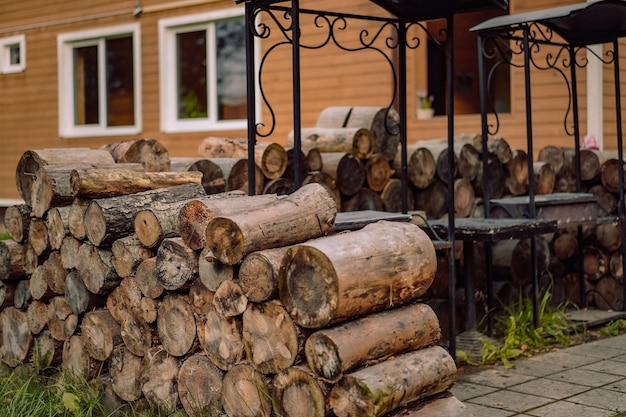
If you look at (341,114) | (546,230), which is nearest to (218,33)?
(341,114)

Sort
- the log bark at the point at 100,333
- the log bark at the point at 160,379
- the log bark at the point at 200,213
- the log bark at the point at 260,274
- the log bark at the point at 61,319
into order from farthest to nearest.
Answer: the log bark at the point at 61,319 < the log bark at the point at 100,333 < the log bark at the point at 160,379 < the log bark at the point at 200,213 < the log bark at the point at 260,274

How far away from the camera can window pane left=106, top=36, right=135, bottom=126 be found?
15.2 m

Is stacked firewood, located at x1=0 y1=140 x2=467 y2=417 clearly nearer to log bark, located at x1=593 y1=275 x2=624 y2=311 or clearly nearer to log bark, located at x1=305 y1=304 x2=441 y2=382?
log bark, located at x1=305 y1=304 x2=441 y2=382

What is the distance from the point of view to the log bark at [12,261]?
6.08 m

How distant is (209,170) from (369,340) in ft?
10.6

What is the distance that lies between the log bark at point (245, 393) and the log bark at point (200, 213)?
0.66 metres

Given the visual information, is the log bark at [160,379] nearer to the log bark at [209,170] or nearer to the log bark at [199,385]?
the log bark at [199,385]

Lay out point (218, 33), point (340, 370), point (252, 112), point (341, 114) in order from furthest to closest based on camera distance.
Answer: point (218, 33) < point (341, 114) < point (252, 112) < point (340, 370)

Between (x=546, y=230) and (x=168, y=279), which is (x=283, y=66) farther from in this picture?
(x=168, y=279)

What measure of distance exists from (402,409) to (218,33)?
10455mm

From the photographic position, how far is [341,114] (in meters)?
8.53

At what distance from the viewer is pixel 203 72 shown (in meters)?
14.3

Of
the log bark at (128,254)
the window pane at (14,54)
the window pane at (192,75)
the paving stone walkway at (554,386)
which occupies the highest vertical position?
the window pane at (14,54)

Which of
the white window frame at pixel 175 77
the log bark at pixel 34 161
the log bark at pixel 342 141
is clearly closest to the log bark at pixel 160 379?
the log bark at pixel 34 161
